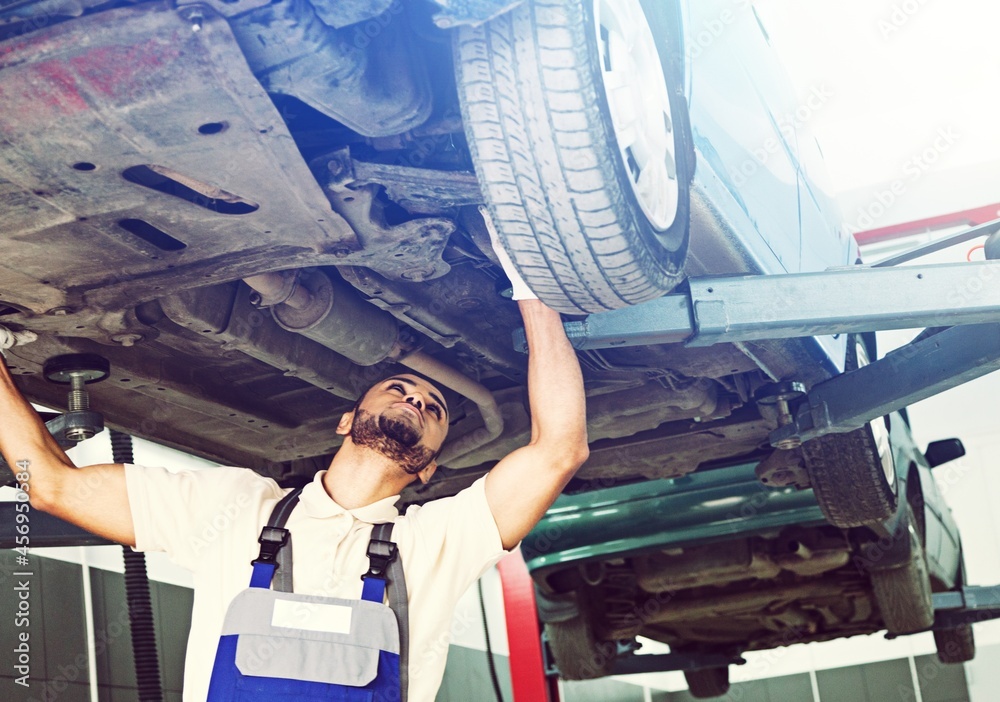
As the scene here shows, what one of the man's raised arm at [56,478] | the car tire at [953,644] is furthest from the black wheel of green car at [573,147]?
the car tire at [953,644]

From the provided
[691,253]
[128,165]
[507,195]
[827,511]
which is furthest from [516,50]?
[827,511]

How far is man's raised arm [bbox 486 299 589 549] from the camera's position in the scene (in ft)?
6.62

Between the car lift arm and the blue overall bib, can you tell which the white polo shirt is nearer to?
the blue overall bib

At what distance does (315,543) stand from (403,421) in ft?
1.17

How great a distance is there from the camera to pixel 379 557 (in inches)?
74.4

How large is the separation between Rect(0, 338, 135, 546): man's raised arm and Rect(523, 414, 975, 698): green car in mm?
2085

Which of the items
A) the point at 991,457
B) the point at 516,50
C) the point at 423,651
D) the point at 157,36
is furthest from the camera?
the point at 991,457

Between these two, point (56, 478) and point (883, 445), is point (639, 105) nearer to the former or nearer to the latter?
point (56, 478)

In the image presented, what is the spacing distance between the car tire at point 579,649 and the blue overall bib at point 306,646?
233 cm

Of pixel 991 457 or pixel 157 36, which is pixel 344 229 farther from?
pixel 991 457

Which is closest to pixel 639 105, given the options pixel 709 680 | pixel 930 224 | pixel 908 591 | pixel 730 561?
pixel 730 561

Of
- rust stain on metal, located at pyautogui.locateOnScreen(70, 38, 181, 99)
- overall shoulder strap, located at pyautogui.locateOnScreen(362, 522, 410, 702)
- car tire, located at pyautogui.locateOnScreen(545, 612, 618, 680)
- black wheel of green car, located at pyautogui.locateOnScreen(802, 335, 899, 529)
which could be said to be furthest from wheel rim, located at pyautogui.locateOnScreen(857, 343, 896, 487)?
rust stain on metal, located at pyautogui.locateOnScreen(70, 38, 181, 99)

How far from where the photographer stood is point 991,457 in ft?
31.6

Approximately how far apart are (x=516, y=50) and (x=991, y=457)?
9.41m
